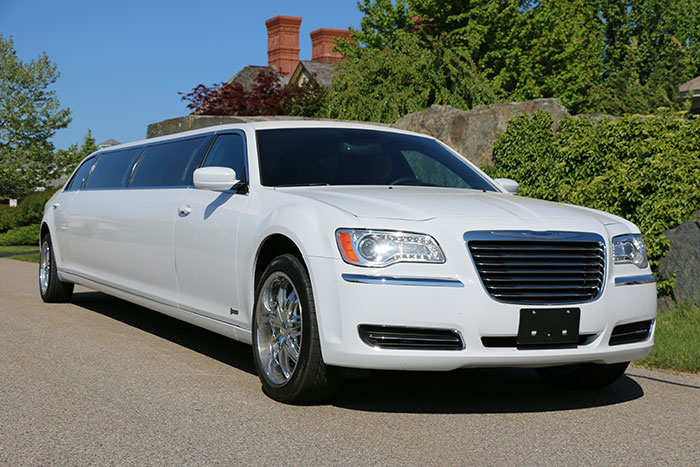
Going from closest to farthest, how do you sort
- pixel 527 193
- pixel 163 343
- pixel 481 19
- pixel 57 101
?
1. pixel 163 343
2. pixel 527 193
3. pixel 481 19
4. pixel 57 101

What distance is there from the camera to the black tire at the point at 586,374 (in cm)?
566

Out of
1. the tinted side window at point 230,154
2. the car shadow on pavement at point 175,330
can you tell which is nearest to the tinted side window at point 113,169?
the car shadow on pavement at point 175,330

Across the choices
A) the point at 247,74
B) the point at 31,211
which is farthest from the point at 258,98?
the point at 247,74

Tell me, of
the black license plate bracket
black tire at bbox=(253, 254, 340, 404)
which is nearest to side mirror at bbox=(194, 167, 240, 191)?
black tire at bbox=(253, 254, 340, 404)

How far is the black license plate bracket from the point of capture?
188 inches

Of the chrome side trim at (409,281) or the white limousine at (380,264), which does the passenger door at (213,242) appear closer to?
the white limousine at (380,264)

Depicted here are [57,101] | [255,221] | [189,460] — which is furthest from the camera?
[57,101]

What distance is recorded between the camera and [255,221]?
5.70 metres

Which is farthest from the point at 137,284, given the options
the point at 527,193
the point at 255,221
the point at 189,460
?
the point at 527,193

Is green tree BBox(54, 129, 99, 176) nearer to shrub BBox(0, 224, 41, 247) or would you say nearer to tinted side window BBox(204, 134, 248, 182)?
shrub BBox(0, 224, 41, 247)

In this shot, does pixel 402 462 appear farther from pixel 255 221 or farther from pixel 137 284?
pixel 137 284

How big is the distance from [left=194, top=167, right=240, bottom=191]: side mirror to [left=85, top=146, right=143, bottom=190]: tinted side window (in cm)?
248

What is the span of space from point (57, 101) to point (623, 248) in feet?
147

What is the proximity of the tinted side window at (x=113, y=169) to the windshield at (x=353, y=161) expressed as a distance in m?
2.45
